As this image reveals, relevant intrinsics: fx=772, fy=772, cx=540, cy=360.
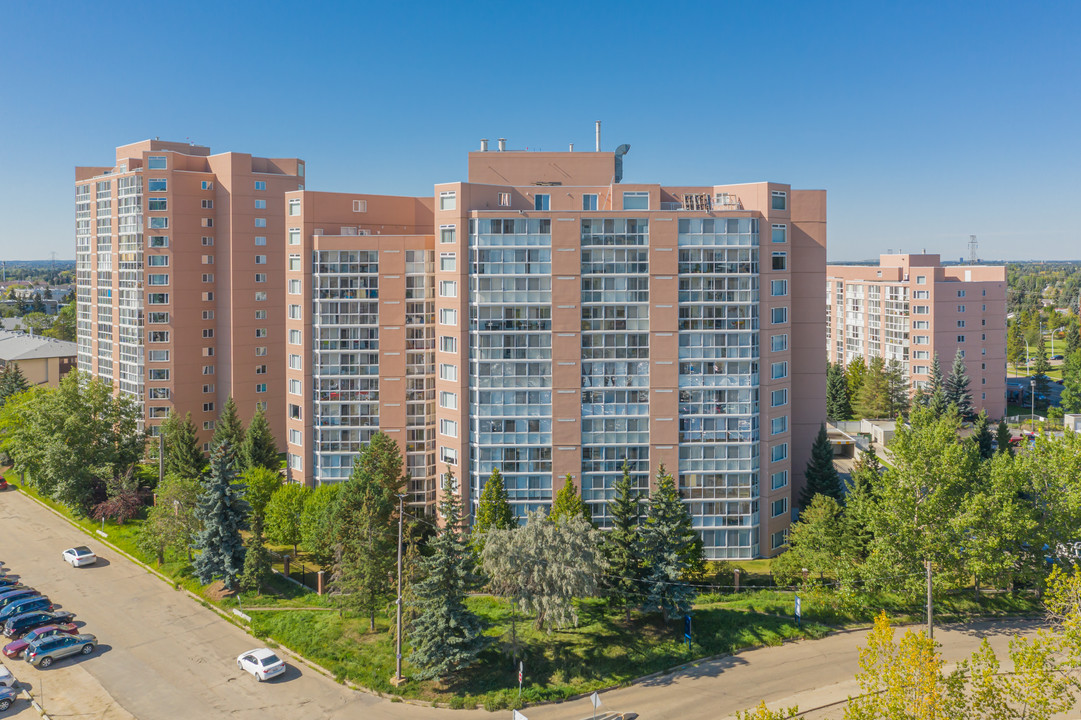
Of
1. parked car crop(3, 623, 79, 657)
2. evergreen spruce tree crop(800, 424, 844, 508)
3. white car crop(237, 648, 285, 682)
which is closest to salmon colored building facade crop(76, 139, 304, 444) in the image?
parked car crop(3, 623, 79, 657)

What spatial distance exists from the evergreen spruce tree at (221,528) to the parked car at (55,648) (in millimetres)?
7284

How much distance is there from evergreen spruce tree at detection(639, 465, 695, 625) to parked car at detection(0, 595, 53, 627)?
31.9m

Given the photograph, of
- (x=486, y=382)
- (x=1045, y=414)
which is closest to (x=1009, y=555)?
(x=486, y=382)

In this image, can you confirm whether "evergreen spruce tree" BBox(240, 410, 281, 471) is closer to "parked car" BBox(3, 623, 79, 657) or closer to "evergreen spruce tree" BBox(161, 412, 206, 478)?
"evergreen spruce tree" BBox(161, 412, 206, 478)

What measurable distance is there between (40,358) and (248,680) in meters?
77.5

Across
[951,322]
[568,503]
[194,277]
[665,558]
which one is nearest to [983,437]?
[951,322]

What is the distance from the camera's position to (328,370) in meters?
55.3

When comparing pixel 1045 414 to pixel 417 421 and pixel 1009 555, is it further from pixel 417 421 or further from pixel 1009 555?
pixel 417 421

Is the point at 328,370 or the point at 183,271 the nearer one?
the point at 328,370

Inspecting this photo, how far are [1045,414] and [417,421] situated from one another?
95956mm

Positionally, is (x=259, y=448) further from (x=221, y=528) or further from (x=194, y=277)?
(x=194, y=277)

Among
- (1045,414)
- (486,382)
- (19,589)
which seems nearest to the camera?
(19,589)

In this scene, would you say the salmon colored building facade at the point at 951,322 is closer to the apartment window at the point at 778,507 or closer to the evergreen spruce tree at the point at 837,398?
the evergreen spruce tree at the point at 837,398

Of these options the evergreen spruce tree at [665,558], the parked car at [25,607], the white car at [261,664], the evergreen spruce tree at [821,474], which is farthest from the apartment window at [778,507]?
the parked car at [25,607]
